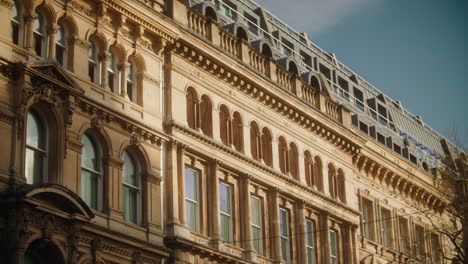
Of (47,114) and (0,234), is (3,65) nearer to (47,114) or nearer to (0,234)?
(47,114)

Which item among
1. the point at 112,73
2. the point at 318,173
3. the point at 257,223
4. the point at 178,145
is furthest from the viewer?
the point at 318,173

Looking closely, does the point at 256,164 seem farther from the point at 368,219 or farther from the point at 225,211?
the point at 368,219

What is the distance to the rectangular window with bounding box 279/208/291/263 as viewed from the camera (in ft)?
160

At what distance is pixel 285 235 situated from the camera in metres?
49.1

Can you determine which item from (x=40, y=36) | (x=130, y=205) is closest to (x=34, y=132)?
(x=40, y=36)

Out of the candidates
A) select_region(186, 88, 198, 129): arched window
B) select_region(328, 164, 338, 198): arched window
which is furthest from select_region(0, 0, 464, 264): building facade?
select_region(328, 164, 338, 198): arched window

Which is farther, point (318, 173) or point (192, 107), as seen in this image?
point (318, 173)

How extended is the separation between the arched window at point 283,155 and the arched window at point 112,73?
A: 11.7m

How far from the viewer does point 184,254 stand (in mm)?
41031

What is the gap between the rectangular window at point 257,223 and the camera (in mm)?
46719

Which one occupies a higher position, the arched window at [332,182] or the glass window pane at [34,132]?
the arched window at [332,182]

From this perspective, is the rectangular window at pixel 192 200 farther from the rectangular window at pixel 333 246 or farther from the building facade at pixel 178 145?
the rectangular window at pixel 333 246

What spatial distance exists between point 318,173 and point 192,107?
1059 cm

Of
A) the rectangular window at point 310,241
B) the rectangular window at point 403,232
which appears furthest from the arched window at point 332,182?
the rectangular window at point 403,232
